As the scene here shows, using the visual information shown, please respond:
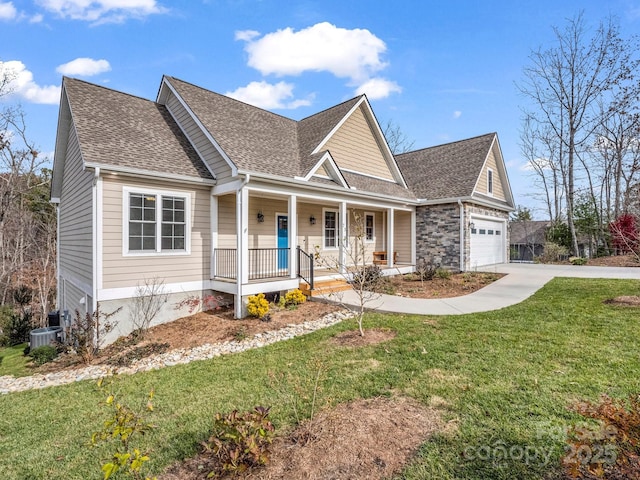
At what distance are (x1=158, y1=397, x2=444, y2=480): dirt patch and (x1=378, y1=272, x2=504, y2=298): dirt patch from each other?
6.87 m

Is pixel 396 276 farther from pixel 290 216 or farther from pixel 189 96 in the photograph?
pixel 189 96

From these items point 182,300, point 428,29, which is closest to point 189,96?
point 182,300

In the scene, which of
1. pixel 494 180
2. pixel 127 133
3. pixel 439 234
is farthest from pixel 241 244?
pixel 494 180

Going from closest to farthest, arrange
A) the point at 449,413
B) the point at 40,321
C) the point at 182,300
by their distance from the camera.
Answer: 1. the point at 449,413
2. the point at 182,300
3. the point at 40,321

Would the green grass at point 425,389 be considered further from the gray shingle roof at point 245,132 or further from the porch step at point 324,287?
the gray shingle roof at point 245,132

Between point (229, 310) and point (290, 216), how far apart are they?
3285 millimetres

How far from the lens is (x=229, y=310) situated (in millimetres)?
9430

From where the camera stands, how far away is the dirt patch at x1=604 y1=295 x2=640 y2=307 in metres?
7.56

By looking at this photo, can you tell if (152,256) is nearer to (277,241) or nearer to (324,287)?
(277,241)

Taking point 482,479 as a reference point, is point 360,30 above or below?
above

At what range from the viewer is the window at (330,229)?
13301 millimetres

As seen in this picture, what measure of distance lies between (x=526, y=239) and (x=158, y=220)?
3824cm

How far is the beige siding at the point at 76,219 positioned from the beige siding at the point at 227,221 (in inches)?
128

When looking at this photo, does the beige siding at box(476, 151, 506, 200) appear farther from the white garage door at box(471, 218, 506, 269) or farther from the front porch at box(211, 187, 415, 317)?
Result: the front porch at box(211, 187, 415, 317)
